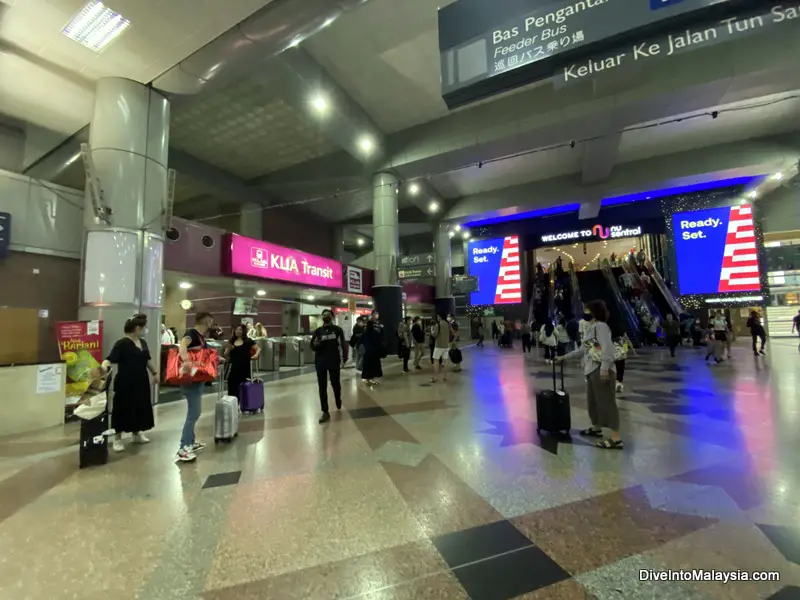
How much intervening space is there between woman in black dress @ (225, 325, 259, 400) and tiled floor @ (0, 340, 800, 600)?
827 mm

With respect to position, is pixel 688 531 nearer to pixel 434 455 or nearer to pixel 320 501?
pixel 434 455

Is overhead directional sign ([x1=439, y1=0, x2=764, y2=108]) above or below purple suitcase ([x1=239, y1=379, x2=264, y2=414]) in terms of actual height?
above

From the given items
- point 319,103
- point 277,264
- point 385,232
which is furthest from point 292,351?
point 319,103

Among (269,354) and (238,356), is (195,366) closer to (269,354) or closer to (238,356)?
(238,356)

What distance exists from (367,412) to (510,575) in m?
3.94

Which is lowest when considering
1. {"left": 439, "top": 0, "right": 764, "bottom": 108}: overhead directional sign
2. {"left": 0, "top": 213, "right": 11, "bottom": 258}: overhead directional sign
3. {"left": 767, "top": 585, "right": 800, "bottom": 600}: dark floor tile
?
{"left": 767, "top": 585, "right": 800, "bottom": 600}: dark floor tile

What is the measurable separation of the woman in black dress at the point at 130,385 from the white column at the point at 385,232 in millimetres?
10457

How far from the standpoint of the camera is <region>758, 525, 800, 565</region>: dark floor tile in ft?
6.75

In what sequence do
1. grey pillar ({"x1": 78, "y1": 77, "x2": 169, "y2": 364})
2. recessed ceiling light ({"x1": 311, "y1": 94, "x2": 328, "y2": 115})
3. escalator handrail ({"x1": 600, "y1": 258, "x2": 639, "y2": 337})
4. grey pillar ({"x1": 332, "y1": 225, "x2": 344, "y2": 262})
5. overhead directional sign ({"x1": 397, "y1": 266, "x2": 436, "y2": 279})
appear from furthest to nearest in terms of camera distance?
grey pillar ({"x1": 332, "y1": 225, "x2": 344, "y2": 262})
escalator handrail ({"x1": 600, "y1": 258, "x2": 639, "y2": 337})
overhead directional sign ({"x1": 397, "y1": 266, "x2": 436, "y2": 279})
recessed ceiling light ({"x1": 311, "y1": 94, "x2": 328, "y2": 115})
grey pillar ({"x1": 78, "y1": 77, "x2": 169, "y2": 364})

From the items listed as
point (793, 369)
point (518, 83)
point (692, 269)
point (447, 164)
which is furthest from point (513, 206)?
point (518, 83)

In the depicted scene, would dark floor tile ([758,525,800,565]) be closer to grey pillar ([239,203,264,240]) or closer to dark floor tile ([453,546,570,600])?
dark floor tile ([453,546,570,600])

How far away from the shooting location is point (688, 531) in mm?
2314

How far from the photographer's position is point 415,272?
48.6 ft

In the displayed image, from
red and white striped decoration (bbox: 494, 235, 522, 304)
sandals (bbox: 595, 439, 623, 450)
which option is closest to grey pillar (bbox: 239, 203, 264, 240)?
red and white striped decoration (bbox: 494, 235, 522, 304)
